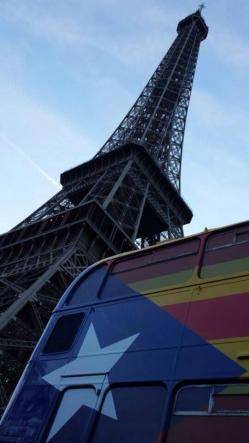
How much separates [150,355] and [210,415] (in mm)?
1280

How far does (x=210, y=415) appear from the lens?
471 centimetres

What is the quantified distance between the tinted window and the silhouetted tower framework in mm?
10687

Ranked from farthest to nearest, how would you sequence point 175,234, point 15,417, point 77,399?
1. point 175,234
2. point 15,417
3. point 77,399

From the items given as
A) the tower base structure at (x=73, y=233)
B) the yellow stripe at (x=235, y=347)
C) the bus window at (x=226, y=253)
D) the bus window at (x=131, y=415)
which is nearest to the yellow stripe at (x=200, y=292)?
the bus window at (x=226, y=253)

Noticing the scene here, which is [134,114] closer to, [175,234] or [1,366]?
[175,234]

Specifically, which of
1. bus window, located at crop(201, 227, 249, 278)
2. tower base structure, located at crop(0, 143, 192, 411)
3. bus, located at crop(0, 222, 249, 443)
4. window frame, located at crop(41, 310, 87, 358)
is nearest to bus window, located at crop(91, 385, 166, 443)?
bus, located at crop(0, 222, 249, 443)

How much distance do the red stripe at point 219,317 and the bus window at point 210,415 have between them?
2.18 feet

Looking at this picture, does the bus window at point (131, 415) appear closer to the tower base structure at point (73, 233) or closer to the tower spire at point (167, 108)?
the tower base structure at point (73, 233)

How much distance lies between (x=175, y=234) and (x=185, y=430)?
32.5m

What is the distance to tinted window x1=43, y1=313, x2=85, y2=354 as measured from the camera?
23.5ft

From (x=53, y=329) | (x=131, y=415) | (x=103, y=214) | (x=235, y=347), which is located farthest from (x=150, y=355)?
(x=103, y=214)

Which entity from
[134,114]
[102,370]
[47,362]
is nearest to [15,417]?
[47,362]

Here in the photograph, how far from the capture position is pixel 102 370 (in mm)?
6125

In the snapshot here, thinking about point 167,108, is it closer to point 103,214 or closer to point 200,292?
point 103,214
